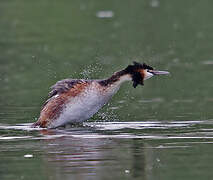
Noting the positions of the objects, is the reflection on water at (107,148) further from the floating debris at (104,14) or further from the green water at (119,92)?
the floating debris at (104,14)

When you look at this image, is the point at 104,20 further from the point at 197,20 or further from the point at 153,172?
the point at 153,172

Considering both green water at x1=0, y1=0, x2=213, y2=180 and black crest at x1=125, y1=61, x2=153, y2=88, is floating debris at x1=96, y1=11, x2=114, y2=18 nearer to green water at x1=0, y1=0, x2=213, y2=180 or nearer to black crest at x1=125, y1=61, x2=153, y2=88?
green water at x1=0, y1=0, x2=213, y2=180

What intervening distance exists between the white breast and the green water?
24cm

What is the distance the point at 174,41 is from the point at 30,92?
7720 mm

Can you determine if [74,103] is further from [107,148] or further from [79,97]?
[107,148]

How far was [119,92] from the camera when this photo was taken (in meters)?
18.0

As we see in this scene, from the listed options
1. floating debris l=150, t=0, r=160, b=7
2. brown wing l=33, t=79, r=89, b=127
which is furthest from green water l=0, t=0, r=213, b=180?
brown wing l=33, t=79, r=89, b=127

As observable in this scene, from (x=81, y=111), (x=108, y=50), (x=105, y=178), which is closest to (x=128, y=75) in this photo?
(x=81, y=111)

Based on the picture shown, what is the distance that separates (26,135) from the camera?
13.0 m

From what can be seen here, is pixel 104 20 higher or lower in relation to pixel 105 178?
higher

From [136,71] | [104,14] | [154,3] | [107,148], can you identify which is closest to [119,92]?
[136,71]

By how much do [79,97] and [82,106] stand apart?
0.55ft

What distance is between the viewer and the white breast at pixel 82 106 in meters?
13.9

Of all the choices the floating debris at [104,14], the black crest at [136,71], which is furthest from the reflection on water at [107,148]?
the floating debris at [104,14]
